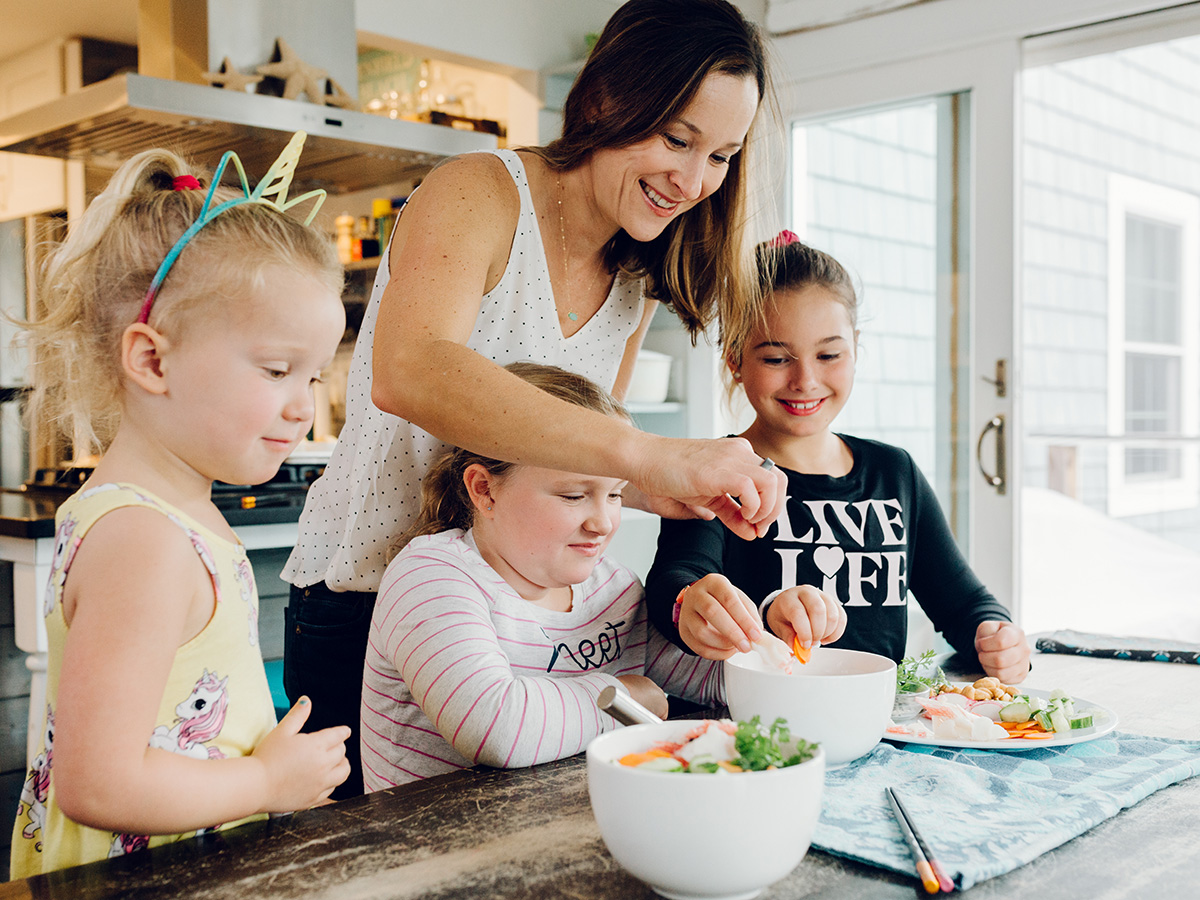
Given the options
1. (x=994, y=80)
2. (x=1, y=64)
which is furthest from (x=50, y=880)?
(x=1, y=64)

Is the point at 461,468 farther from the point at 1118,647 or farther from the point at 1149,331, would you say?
the point at 1149,331

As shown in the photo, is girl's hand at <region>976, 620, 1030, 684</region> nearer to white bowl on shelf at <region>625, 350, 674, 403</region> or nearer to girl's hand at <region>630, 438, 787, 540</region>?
girl's hand at <region>630, 438, 787, 540</region>

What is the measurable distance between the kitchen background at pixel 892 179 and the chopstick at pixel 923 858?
5.13 feet

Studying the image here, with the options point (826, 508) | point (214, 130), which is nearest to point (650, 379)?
point (214, 130)

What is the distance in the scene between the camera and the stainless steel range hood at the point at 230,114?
268 cm

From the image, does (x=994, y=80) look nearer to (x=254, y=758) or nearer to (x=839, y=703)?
A: (x=839, y=703)

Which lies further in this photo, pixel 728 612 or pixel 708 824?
pixel 728 612

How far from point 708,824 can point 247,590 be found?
470 millimetres

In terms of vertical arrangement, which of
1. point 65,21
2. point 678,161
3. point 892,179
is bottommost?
point 678,161

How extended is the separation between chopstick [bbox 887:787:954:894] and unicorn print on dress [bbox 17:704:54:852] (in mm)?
637

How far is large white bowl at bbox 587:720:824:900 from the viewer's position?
588mm

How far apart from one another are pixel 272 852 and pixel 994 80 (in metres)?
3.19

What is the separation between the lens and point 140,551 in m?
0.74

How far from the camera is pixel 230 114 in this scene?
2.75 meters
